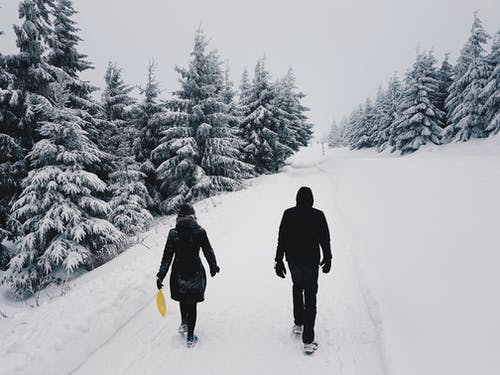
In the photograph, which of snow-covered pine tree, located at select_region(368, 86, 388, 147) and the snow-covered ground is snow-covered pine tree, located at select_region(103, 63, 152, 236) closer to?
the snow-covered ground

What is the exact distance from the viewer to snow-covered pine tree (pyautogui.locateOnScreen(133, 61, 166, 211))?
2205 cm

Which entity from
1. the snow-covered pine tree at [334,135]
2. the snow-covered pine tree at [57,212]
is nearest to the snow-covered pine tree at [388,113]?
the snow-covered pine tree at [57,212]

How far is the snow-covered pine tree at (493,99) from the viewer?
24.2 meters

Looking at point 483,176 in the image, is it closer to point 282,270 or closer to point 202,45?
point 282,270

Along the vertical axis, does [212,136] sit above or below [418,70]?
below

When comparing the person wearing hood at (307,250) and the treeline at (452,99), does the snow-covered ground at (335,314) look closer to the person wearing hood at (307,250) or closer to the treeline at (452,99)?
the person wearing hood at (307,250)

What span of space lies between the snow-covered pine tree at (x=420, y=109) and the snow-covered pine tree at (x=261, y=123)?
1515cm

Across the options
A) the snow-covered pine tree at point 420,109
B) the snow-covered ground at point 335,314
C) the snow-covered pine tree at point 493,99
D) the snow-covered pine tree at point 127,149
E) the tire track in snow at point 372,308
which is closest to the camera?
the snow-covered ground at point 335,314

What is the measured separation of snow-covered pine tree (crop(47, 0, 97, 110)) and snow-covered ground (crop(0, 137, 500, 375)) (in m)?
13.1

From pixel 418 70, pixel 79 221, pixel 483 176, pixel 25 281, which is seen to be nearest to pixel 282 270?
pixel 483 176

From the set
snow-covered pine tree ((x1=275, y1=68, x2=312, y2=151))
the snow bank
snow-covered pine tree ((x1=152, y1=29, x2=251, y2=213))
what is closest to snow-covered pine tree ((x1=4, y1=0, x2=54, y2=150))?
snow-covered pine tree ((x1=152, y1=29, x2=251, y2=213))

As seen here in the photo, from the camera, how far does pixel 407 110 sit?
32.0 metres

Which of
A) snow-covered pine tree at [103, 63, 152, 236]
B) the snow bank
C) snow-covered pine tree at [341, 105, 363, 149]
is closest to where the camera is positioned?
the snow bank

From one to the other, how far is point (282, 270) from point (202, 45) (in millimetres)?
19025
